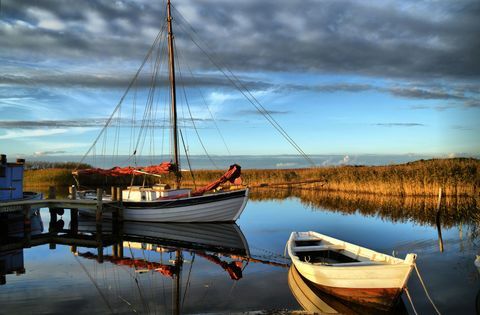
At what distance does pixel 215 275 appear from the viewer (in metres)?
15.0

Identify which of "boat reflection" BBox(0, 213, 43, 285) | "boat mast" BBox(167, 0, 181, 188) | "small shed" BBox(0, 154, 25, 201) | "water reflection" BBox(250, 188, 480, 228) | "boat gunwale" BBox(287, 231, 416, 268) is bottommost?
"boat reflection" BBox(0, 213, 43, 285)

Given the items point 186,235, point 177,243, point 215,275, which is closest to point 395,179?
point 186,235

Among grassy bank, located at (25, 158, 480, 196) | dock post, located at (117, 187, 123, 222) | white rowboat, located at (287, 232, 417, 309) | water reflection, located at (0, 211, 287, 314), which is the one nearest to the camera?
white rowboat, located at (287, 232, 417, 309)

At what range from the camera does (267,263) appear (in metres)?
16.6

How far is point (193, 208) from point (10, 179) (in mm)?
10587

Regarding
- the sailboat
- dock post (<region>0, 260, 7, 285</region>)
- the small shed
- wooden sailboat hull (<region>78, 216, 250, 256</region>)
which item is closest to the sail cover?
the sailboat

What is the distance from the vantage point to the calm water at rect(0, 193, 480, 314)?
11938mm

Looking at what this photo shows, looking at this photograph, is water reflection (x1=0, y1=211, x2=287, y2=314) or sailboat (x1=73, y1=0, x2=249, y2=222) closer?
water reflection (x1=0, y1=211, x2=287, y2=314)

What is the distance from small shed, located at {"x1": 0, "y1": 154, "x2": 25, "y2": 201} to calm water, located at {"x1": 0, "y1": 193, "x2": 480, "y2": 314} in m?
5.29

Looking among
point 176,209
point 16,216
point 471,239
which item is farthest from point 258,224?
point 16,216

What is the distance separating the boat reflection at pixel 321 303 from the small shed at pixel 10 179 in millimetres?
18313

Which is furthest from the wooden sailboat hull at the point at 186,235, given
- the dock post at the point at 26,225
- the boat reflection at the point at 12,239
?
the dock post at the point at 26,225

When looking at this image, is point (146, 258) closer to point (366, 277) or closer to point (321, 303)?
point (321, 303)

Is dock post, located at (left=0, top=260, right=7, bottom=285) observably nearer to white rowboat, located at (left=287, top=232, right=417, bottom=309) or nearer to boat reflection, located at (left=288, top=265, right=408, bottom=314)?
boat reflection, located at (left=288, top=265, right=408, bottom=314)
